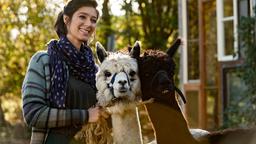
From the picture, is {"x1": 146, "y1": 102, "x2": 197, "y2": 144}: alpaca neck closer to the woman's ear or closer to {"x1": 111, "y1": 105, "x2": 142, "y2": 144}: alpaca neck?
{"x1": 111, "y1": 105, "x2": 142, "y2": 144}: alpaca neck

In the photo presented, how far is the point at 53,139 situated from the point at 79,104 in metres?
0.26

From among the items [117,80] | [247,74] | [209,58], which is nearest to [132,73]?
[117,80]

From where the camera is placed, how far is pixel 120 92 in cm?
495

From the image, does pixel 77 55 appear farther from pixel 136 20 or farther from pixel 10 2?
pixel 136 20

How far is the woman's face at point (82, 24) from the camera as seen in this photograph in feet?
17.4

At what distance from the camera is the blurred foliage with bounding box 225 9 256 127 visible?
49.4ft

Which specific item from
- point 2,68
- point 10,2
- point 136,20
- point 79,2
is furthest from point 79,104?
point 136,20

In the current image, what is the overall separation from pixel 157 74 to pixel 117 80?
1.09 ft

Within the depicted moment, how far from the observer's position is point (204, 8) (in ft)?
62.5

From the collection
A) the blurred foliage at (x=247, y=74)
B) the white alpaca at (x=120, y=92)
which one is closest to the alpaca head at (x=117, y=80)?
the white alpaca at (x=120, y=92)

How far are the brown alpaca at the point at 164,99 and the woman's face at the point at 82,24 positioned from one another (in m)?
0.37

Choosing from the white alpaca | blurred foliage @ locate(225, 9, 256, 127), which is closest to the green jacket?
the white alpaca

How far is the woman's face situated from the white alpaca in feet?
0.67

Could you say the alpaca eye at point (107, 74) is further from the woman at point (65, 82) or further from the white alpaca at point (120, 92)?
the woman at point (65, 82)
